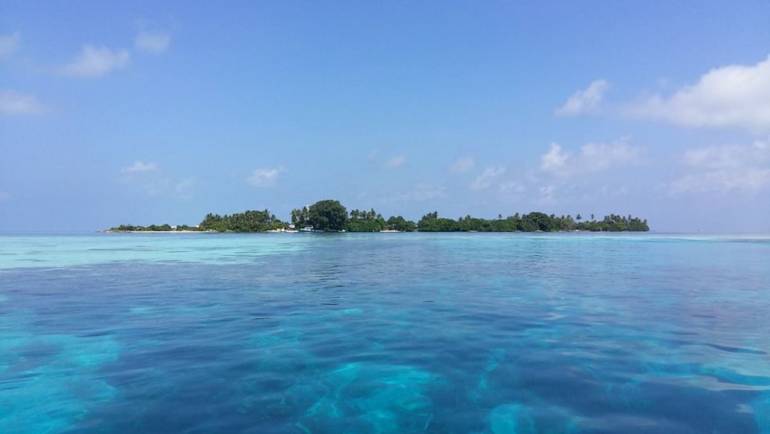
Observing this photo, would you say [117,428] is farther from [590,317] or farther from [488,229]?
[488,229]

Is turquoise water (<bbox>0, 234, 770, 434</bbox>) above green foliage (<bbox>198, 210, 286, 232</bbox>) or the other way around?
the other way around

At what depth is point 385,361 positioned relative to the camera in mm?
9938

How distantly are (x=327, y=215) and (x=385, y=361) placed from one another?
6176 inches

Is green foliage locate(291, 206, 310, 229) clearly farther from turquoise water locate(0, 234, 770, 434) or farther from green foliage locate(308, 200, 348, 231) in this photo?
turquoise water locate(0, 234, 770, 434)

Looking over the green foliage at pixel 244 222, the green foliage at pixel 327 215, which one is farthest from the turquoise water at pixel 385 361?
the green foliage at pixel 244 222

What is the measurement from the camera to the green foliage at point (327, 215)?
540 feet

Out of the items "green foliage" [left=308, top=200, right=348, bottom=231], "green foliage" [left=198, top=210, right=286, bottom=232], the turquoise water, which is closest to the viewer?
the turquoise water

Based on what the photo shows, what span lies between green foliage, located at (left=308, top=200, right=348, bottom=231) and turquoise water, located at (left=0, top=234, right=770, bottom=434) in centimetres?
14490

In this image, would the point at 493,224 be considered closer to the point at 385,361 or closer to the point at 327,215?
the point at 327,215

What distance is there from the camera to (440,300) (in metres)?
17.7

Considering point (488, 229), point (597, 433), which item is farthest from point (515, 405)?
point (488, 229)

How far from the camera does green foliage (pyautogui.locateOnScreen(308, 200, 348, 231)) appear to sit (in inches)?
6476

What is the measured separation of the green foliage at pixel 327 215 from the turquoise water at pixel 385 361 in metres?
145

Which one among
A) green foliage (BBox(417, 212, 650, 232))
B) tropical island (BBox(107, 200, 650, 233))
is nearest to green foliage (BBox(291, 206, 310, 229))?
tropical island (BBox(107, 200, 650, 233))
